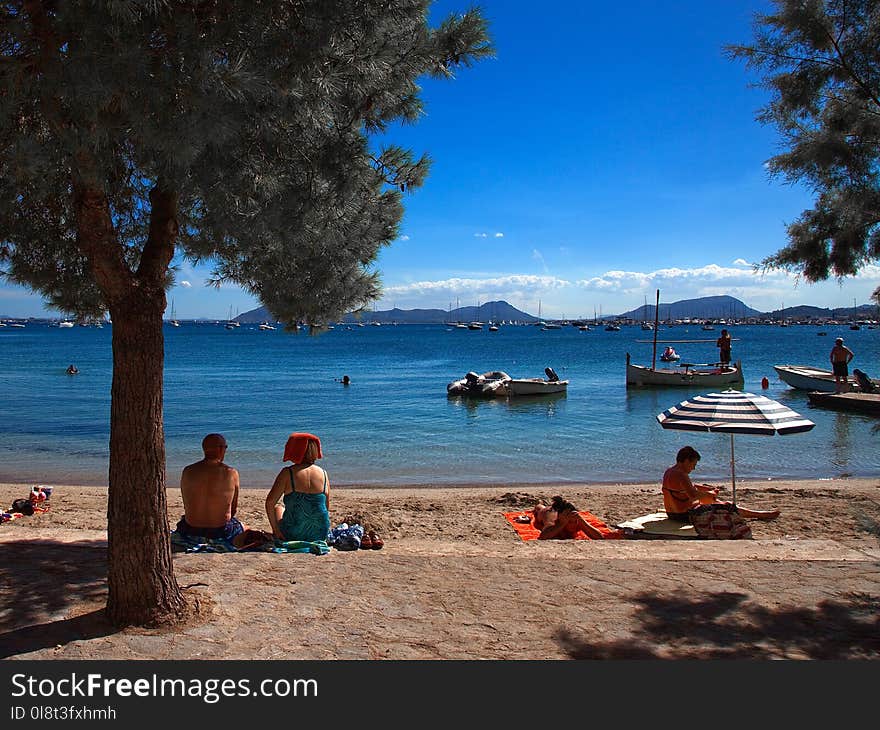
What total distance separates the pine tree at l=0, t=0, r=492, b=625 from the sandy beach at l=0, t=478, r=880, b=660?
21.5 inches

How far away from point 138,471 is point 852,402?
89.6 feet

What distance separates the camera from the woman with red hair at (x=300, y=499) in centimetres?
689

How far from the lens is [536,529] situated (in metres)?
Result: 9.72

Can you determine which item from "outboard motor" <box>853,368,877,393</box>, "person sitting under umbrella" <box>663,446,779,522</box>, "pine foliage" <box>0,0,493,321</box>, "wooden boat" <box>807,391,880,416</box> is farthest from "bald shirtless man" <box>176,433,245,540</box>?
"outboard motor" <box>853,368,877,393</box>

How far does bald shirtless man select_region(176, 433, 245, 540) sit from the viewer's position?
684cm

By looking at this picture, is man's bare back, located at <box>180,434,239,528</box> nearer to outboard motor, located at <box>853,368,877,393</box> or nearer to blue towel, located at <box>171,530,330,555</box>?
blue towel, located at <box>171,530,330,555</box>

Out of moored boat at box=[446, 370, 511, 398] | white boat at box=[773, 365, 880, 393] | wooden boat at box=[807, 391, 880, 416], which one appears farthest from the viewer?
moored boat at box=[446, 370, 511, 398]

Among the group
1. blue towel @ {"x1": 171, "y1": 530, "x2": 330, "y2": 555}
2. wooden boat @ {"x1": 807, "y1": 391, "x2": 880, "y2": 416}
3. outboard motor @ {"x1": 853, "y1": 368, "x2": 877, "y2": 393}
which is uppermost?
outboard motor @ {"x1": 853, "y1": 368, "x2": 877, "y2": 393}

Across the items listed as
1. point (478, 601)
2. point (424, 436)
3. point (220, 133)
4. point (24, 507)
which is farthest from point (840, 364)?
point (220, 133)

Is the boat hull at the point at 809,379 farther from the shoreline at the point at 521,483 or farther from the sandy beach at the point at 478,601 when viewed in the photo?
the sandy beach at the point at 478,601

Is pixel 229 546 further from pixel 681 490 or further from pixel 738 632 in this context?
pixel 681 490

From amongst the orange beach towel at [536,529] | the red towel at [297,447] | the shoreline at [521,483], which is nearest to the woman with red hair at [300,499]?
the red towel at [297,447]

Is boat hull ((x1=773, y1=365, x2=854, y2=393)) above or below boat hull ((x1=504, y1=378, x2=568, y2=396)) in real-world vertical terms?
above

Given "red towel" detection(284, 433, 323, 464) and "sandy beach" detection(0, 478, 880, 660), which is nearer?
"sandy beach" detection(0, 478, 880, 660)
